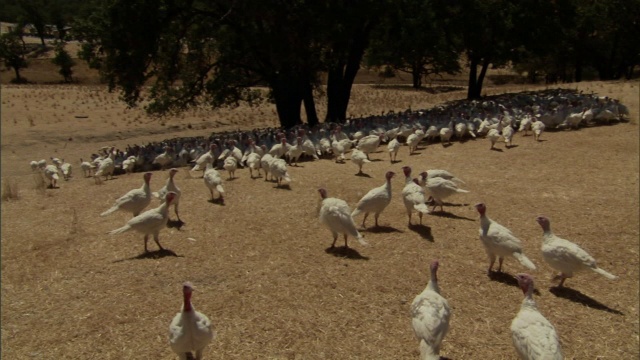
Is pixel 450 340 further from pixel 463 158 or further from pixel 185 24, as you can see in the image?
pixel 185 24

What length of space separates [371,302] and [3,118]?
1268 inches

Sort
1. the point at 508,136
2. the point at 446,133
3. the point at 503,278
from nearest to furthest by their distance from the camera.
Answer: the point at 503,278 < the point at 508,136 < the point at 446,133

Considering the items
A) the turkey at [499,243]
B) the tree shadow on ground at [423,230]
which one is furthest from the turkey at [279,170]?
the turkey at [499,243]

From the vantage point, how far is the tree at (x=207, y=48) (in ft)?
60.2

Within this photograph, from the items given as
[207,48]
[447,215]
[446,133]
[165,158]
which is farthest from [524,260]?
[207,48]

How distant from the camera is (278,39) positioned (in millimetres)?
18438

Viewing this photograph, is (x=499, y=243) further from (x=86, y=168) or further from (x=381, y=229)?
(x=86, y=168)

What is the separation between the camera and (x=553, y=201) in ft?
35.4

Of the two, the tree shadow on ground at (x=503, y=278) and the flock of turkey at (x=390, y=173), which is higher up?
the flock of turkey at (x=390, y=173)

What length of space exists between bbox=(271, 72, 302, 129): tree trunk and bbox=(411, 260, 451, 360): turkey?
51.5 feet

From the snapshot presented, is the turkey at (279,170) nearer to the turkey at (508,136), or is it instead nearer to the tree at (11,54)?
the turkey at (508,136)

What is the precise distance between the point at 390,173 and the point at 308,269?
269 cm

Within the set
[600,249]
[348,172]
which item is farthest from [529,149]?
[600,249]

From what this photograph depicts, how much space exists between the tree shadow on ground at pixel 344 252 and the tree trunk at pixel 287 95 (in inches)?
502
